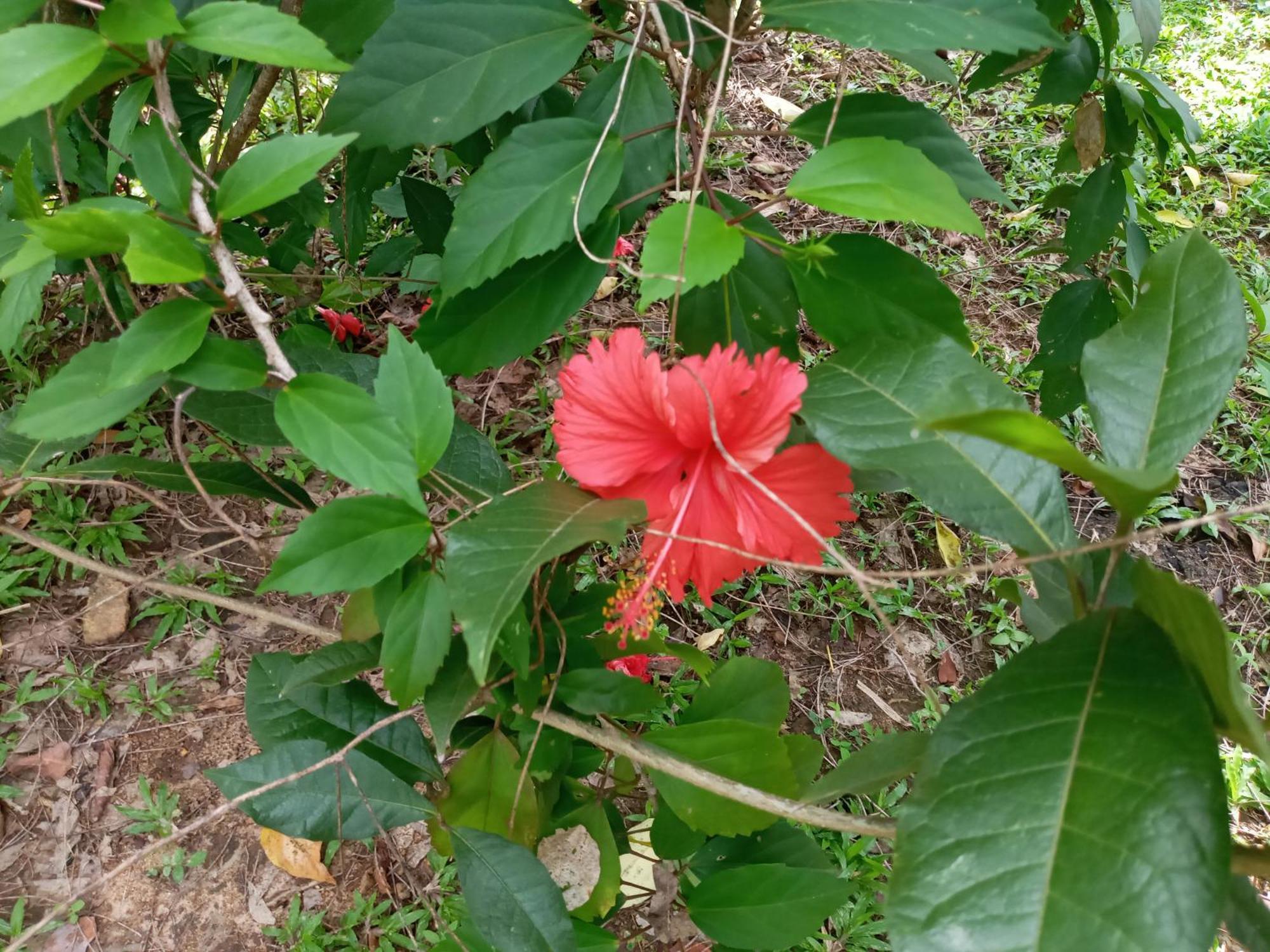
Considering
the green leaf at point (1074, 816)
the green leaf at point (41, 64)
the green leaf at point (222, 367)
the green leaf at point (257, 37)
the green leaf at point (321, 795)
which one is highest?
the green leaf at point (257, 37)

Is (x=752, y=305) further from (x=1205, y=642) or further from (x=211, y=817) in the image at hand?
(x=211, y=817)

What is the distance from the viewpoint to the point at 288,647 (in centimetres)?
178

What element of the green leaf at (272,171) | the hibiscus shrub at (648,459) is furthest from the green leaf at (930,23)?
Result: the green leaf at (272,171)

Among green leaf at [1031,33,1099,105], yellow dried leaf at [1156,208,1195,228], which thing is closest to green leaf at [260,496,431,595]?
green leaf at [1031,33,1099,105]

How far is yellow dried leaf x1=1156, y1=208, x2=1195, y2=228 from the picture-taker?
8.68ft

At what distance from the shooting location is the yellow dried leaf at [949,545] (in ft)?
6.75

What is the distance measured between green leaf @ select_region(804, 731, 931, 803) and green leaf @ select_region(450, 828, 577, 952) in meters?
0.25

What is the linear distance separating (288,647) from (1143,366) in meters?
1.66

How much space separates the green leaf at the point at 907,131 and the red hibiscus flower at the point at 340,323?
1.34m

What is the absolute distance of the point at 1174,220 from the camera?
2656mm

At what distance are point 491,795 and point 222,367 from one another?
484 millimetres

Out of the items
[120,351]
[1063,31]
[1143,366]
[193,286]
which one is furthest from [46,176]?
[1063,31]

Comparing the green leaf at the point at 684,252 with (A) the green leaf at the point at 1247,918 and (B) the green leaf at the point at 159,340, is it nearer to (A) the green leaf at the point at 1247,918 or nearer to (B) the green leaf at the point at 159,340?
(B) the green leaf at the point at 159,340

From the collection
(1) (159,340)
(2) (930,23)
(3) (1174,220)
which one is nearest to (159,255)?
(1) (159,340)
